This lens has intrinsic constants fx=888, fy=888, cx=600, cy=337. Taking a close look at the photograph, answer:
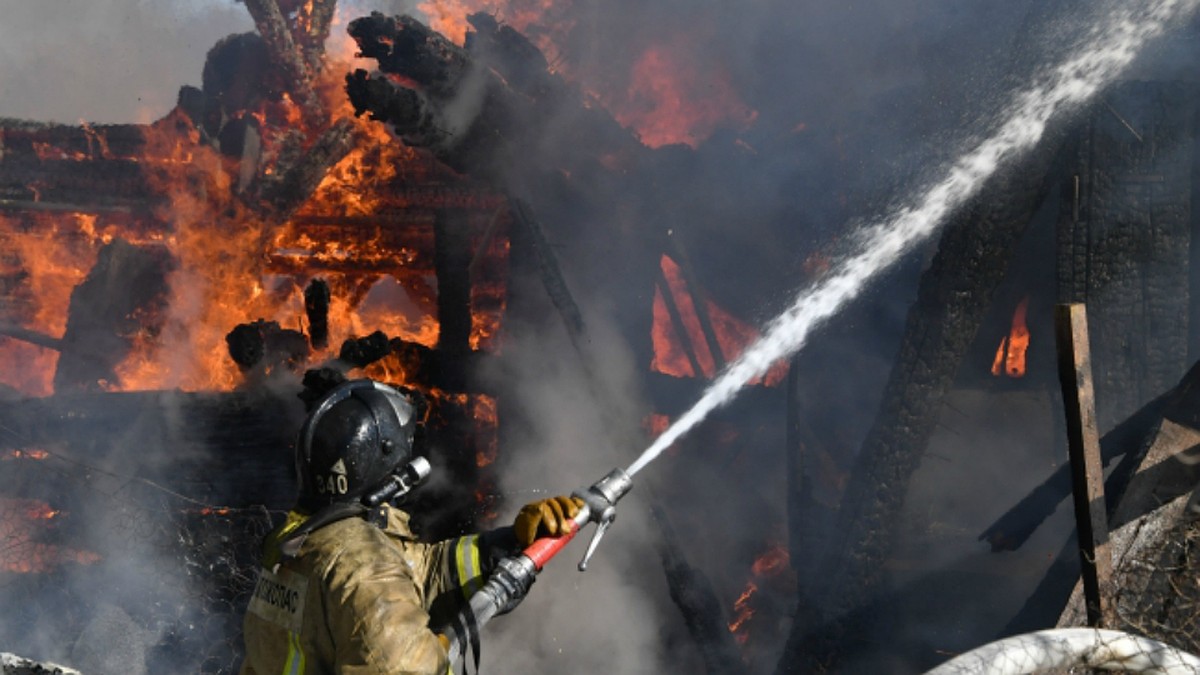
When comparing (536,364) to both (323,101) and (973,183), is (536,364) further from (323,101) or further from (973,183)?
(323,101)

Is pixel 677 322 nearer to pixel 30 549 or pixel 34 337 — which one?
pixel 30 549

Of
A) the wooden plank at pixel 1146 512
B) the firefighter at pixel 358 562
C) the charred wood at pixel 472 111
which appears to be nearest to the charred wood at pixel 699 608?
the wooden plank at pixel 1146 512

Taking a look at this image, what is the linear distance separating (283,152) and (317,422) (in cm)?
880

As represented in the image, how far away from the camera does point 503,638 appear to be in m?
8.34

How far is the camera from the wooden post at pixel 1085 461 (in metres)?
4.43

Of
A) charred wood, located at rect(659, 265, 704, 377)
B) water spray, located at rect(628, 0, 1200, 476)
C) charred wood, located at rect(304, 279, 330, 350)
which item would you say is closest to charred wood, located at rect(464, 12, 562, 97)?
charred wood, located at rect(659, 265, 704, 377)

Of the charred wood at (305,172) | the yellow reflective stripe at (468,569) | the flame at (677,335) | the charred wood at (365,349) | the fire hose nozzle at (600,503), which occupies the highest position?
the charred wood at (305,172)

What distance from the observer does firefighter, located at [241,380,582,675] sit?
296 cm

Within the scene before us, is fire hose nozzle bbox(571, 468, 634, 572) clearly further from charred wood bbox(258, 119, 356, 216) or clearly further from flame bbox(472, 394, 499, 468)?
charred wood bbox(258, 119, 356, 216)

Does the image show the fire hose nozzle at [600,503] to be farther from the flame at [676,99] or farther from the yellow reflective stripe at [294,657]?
the flame at [676,99]

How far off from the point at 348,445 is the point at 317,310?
5564mm

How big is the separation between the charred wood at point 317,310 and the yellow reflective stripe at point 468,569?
5.18 m

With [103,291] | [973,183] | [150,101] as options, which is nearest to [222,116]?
[103,291]

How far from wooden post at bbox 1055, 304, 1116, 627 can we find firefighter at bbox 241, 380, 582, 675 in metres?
2.60
